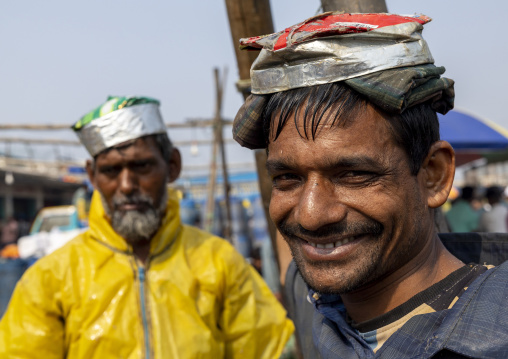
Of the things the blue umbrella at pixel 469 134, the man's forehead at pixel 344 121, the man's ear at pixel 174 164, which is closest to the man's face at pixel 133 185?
the man's ear at pixel 174 164

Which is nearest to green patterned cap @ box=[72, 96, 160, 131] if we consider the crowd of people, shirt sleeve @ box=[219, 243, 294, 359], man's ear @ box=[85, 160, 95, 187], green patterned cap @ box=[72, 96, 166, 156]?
green patterned cap @ box=[72, 96, 166, 156]

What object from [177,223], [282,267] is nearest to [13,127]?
[177,223]

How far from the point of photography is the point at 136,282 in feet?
7.82

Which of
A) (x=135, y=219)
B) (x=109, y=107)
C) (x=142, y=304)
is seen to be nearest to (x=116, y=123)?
(x=109, y=107)

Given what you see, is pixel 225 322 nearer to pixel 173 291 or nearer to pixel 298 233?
pixel 173 291

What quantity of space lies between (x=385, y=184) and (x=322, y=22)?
47 centimetres

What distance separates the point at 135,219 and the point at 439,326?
172 centimetres

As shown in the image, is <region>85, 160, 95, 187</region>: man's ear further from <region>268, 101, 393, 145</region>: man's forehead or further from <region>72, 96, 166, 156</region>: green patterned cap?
<region>268, 101, 393, 145</region>: man's forehead

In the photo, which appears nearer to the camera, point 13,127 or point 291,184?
point 291,184

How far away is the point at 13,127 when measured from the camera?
8.49 m

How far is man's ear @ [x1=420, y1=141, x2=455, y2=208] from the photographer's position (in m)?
1.29

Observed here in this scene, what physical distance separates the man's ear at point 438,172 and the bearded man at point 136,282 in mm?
1418

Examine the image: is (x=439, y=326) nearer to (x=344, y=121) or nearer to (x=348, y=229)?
(x=348, y=229)

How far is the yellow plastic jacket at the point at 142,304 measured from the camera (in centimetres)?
221
